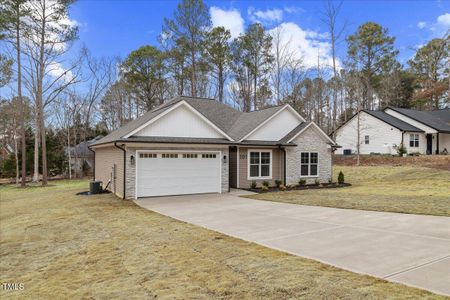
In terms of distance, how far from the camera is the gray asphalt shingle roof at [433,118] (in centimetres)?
3183

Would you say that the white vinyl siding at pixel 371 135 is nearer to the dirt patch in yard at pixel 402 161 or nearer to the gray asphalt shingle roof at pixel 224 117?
the dirt patch in yard at pixel 402 161

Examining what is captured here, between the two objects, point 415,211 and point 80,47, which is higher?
point 80,47

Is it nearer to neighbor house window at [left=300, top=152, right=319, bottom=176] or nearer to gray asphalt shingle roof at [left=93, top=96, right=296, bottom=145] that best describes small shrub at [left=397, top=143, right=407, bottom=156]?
neighbor house window at [left=300, top=152, right=319, bottom=176]

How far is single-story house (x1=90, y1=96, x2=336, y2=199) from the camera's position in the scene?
14.5 meters

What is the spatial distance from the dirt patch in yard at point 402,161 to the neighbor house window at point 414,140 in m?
3.54

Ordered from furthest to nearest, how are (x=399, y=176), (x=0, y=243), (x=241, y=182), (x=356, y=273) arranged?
(x=399, y=176) < (x=241, y=182) < (x=0, y=243) < (x=356, y=273)

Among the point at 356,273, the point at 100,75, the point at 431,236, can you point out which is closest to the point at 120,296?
the point at 356,273

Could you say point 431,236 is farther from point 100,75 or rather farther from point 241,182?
point 100,75

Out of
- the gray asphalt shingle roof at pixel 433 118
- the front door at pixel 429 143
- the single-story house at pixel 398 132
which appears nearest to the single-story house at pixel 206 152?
the single-story house at pixel 398 132

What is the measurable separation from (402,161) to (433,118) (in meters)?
11.8

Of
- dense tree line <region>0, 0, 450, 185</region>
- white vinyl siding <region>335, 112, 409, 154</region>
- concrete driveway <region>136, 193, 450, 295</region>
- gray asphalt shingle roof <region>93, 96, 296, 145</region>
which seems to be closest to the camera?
concrete driveway <region>136, 193, 450, 295</region>

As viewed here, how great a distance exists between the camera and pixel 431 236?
22.5ft

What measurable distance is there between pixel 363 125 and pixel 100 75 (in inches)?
1090

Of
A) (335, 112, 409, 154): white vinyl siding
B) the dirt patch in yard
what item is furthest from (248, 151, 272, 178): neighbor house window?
(335, 112, 409, 154): white vinyl siding
